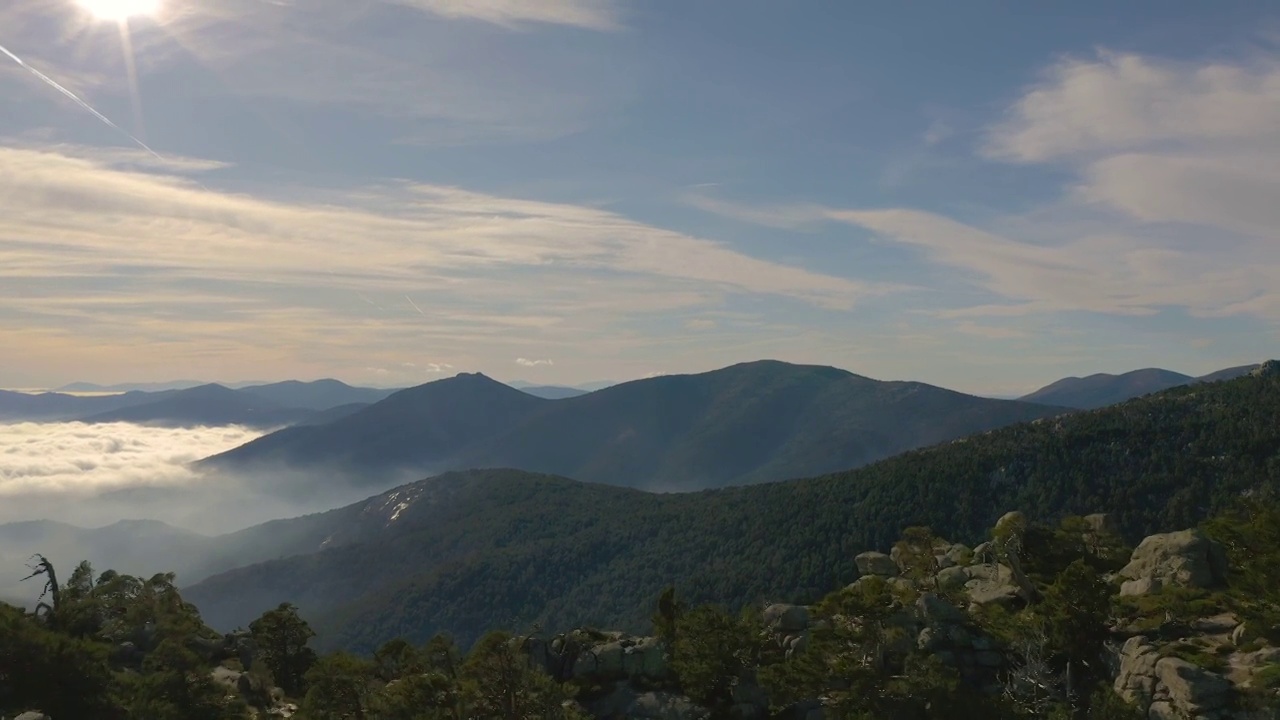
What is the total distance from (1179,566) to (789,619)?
1495 inches

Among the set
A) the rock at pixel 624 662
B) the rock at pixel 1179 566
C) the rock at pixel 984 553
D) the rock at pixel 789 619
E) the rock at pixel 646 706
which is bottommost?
the rock at pixel 646 706

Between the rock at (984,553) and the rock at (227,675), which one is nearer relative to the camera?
the rock at (227,675)

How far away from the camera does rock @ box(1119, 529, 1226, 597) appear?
68.4 metres

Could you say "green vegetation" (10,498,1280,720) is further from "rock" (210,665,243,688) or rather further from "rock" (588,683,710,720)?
"rock" (210,665,243,688)

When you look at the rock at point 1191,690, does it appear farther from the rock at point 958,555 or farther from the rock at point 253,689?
the rock at point 253,689

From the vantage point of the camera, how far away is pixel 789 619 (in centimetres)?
8244

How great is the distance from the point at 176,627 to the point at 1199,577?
325 ft

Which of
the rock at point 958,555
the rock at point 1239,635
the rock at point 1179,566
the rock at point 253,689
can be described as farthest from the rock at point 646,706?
the rock at point 958,555

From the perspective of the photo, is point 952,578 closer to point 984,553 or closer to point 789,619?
point 984,553

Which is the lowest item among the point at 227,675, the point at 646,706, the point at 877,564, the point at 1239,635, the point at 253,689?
the point at 646,706

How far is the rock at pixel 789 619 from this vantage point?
81938 millimetres

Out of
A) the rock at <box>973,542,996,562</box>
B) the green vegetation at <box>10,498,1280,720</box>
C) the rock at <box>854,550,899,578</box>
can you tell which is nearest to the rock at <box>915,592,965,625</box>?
the green vegetation at <box>10,498,1280,720</box>

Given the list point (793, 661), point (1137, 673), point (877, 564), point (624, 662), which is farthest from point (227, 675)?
point (1137, 673)

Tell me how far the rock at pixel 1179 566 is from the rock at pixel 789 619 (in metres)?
31.0
